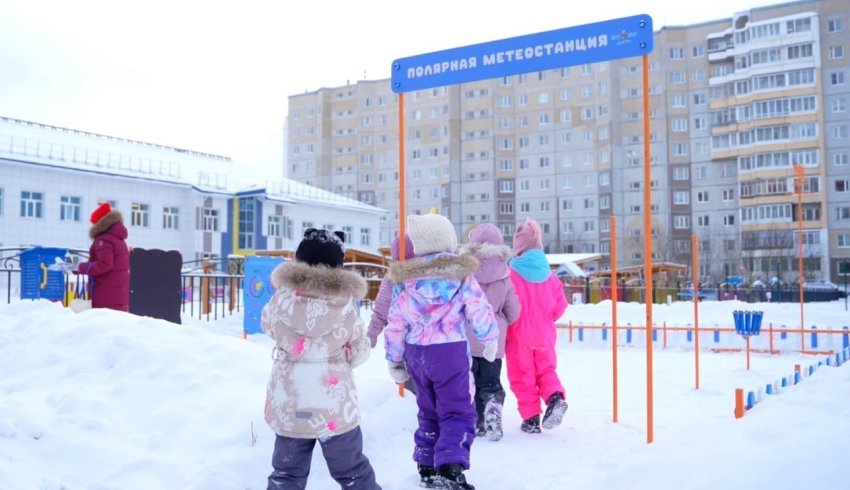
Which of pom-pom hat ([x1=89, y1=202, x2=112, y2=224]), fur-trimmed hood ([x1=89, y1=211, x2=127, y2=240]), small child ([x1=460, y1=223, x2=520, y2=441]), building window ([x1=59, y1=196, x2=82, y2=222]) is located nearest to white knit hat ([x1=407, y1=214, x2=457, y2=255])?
small child ([x1=460, y1=223, x2=520, y2=441])

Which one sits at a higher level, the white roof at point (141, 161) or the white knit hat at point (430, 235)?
the white roof at point (141, 161)

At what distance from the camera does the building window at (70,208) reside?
1250 inches

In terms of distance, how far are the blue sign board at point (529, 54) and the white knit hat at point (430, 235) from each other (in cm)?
181

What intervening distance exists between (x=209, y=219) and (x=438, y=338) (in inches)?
1384

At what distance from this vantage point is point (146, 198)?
34.9 metres

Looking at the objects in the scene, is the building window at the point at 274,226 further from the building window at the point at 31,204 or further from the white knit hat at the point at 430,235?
the white knit hat at the point at 430,235

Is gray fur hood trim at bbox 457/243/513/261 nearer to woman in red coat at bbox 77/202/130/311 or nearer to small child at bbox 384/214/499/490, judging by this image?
small child at bbox 384/214/499/490

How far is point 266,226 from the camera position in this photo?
39938 millimetres

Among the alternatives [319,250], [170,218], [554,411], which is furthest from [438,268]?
[170,218]

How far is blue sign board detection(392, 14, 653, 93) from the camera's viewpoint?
17.9ft

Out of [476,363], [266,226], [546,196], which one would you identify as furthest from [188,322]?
[546,196]

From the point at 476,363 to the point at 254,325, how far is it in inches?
318

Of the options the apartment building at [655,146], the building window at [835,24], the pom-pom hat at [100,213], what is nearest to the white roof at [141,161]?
the pom-pom hat at [100,213]

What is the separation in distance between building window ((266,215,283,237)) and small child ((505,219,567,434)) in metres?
35.1
